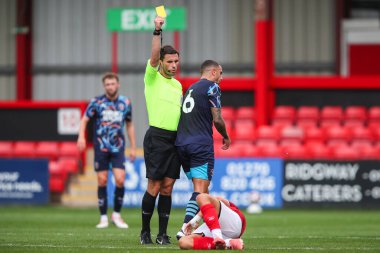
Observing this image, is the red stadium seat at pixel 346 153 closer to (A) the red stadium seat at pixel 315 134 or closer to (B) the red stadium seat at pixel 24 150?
(A) the red stadium seat at pixel 315 134

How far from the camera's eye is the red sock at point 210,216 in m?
10.4

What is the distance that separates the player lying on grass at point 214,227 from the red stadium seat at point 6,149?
52.3 ft

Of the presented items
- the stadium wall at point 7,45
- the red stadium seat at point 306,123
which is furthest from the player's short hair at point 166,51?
the stadium wall at point 7,45

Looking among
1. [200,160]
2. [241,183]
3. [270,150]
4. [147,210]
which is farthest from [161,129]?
[270,150]

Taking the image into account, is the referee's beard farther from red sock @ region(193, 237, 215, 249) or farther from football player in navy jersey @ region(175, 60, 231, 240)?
red sock @ region(193, 237, 215, 249)

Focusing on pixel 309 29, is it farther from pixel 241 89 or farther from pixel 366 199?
pixel 366 199

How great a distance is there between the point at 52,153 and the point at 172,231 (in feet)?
38.9

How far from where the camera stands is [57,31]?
34719 mm

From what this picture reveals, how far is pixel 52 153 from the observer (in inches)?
1025

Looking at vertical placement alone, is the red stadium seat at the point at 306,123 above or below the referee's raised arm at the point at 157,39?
below

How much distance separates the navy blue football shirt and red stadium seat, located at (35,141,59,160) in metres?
15.0

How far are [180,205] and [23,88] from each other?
42.4 ft

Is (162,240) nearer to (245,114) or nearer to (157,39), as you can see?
(157,39)

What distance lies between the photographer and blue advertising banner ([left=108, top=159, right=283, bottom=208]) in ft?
73.0
